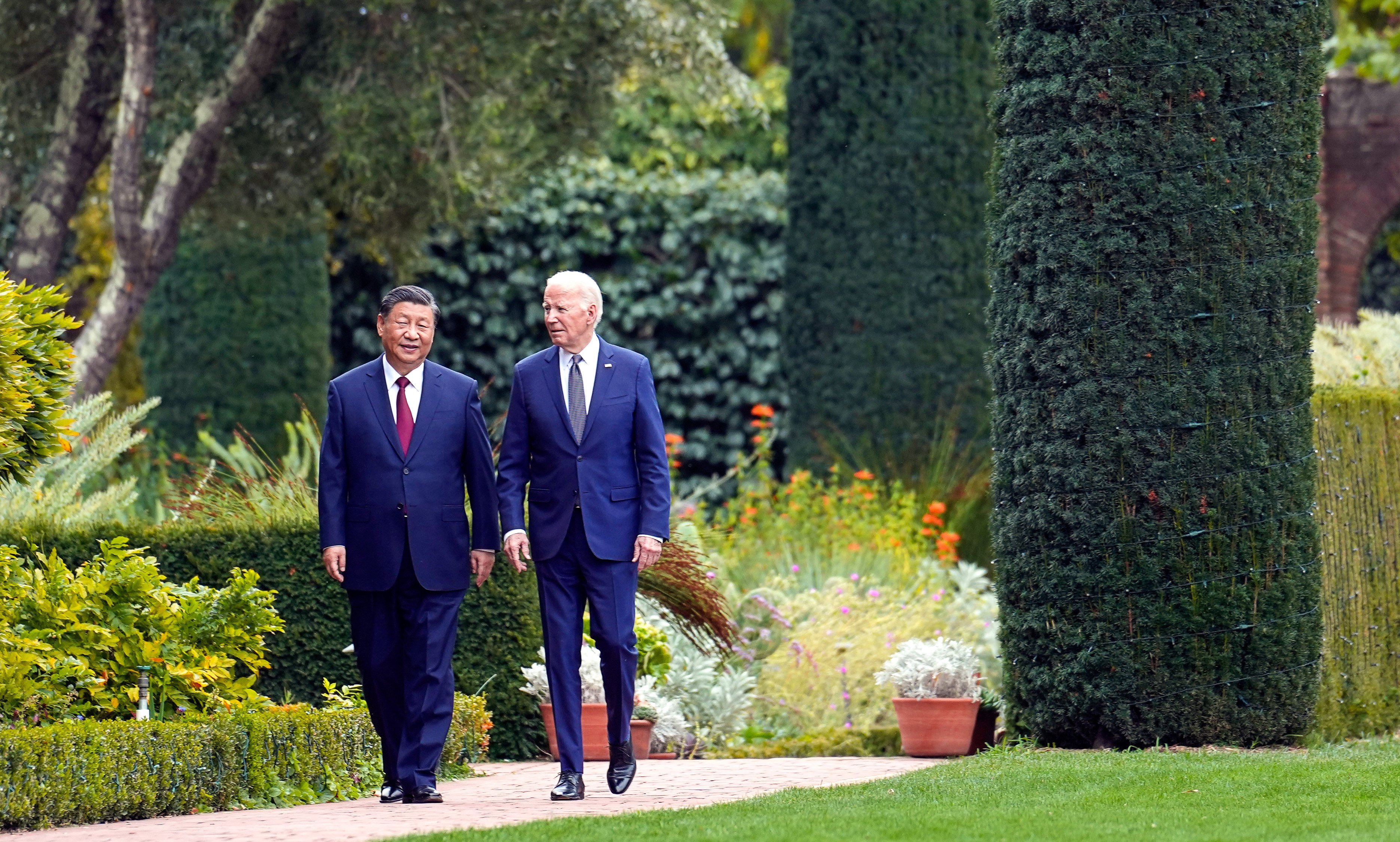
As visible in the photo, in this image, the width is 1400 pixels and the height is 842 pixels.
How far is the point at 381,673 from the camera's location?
5.60 m

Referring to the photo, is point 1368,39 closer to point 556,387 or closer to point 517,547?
point 556,387

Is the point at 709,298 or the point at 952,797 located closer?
the point at 952,797

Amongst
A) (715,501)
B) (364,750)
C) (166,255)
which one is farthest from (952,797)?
(715,501)

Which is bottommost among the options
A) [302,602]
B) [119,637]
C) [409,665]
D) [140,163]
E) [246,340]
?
[409,665]

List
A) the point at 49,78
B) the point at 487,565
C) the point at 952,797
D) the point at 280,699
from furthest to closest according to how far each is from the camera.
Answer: the point at 49,78, the point at 280,699, the point at 487,565, the point at 952,797

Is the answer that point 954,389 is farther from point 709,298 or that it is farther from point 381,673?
point 381,673

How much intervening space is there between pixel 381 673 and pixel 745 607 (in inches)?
148

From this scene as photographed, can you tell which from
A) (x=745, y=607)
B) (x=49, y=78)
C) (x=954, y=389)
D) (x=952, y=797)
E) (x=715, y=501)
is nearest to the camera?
(x=952, y=797)

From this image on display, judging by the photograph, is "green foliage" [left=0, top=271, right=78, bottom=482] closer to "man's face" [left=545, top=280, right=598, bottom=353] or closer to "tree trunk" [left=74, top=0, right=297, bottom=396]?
"man's face" [left=545, top=280, right=598, bottom=353]

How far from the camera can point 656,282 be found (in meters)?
15.7

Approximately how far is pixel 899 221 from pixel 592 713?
6.26 meters

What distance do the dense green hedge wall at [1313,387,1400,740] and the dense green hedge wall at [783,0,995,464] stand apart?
16.2 feet

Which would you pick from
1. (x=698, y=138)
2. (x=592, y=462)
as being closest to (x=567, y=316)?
(x=592, y=462)

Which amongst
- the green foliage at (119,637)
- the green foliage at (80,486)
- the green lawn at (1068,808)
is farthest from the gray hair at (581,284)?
the green foliage at (80,486)
